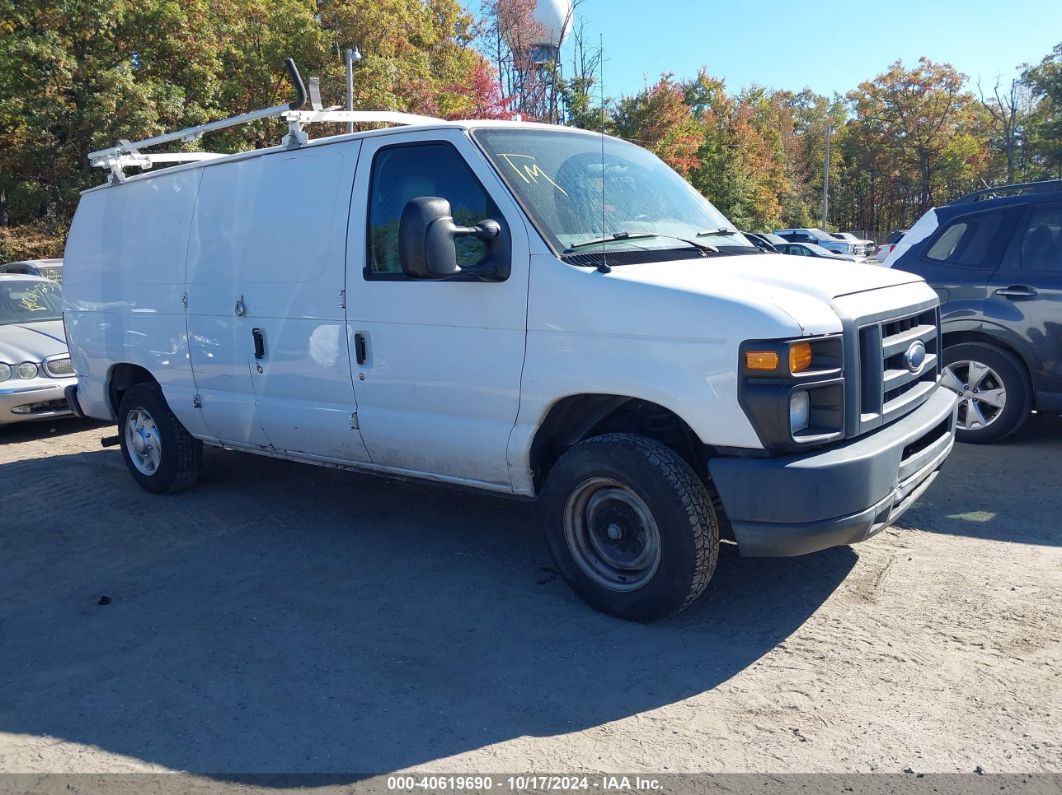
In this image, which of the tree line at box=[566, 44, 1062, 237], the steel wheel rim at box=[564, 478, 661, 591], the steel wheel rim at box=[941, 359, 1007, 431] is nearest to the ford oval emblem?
the steel wheel rim at box=[564, 478, 661, 591]

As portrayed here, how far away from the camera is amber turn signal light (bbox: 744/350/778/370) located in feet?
11.4

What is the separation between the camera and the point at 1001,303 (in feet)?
22.0

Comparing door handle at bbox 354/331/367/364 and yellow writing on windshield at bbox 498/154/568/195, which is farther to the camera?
door handle at bbox 354/331/367/364

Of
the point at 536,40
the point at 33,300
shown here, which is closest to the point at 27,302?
the point at 33,300

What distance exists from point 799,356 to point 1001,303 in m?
4.10

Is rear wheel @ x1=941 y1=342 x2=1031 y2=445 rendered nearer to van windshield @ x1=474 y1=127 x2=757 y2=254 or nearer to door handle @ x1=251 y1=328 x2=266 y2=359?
van windshield @ x1=474 y1=127 x2=757 y2=254

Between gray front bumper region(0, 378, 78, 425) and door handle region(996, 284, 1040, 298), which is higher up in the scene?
door handle region(996, 284, 1040, 298)

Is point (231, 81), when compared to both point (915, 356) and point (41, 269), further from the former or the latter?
point (915, 356)

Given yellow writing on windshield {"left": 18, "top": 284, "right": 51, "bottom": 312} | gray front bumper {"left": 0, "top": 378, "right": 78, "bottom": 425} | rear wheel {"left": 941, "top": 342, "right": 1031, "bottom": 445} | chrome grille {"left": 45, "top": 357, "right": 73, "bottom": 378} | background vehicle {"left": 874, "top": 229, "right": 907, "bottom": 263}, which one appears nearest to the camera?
rear wheel {"left": 941, "top": 342, "right": 1031, "bottom": 445}

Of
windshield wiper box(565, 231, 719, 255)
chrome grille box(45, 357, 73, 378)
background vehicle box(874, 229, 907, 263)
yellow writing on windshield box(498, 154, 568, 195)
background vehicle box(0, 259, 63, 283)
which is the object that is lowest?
chrome grille box(45, 357, 73, 378)

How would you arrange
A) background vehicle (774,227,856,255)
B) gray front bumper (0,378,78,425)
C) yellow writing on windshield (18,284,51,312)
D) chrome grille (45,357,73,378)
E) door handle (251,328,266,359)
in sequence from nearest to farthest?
Answer: door handle (251,328,266,359), gray front bumper (0,378,78,425), chrome grille (45,357,73,378), yellow writing on windshield (18,284,51,312), background vehicle (774,227,856,255)

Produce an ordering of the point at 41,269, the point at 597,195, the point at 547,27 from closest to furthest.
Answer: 1. the point at 597,195
2. the point at 41,269
3. the point at 547,27

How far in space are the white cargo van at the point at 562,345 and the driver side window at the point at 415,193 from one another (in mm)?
12

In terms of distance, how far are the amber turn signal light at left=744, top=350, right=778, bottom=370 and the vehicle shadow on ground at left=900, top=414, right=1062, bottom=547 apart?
235 centimetres
